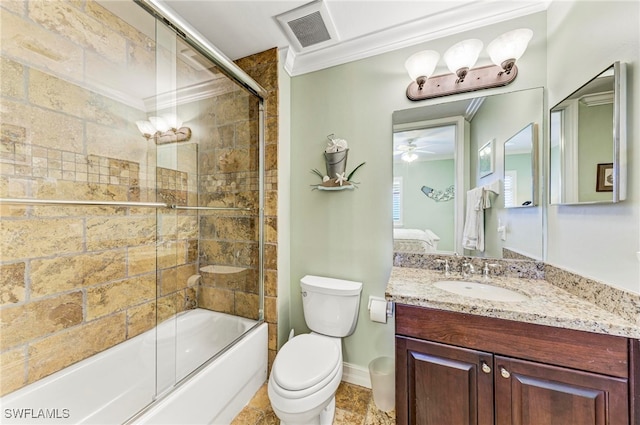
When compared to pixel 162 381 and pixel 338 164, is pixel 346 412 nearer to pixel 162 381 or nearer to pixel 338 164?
pixel 162 381

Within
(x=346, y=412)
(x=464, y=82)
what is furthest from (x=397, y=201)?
(x=346, y=412)

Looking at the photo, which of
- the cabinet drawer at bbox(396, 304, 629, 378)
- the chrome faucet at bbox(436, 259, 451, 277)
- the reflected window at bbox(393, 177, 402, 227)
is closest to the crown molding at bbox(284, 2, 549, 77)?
the reflected window at bbox(393, 177, 402, 227)

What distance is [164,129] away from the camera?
5.59 ft

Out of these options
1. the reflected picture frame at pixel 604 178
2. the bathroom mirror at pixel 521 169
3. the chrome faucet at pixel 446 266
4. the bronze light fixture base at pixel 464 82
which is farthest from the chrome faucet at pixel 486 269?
the bronze light fixture base at pixel 464 82

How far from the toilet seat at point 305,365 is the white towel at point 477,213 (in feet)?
3.50

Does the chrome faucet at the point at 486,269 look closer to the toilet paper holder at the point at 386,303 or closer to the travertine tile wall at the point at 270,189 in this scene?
the toilet paper holder at the point at 386,303

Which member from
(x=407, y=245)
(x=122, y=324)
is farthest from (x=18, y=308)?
(x=407, y=245)

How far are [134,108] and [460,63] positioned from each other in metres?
2.07

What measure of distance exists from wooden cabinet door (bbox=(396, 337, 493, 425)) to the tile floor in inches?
18.2

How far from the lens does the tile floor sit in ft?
4.56

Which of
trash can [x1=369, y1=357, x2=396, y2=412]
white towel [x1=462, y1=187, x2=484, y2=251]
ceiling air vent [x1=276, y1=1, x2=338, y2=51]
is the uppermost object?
ceiling air vent [x1=276, y1=1, x2=338, y2=51]

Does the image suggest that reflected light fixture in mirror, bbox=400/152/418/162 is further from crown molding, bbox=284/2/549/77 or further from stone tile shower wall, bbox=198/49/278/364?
stone tile shower wall, bbox=198/49/278/364

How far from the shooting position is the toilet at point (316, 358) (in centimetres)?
111

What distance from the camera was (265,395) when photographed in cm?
160
